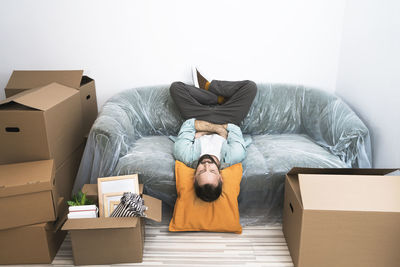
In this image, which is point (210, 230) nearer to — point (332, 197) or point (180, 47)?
point (332, 197)

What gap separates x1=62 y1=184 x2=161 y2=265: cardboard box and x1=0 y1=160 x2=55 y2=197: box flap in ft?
0.77

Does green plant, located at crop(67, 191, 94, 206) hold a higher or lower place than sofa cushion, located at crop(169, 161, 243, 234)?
higher

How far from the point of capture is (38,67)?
2.63 m

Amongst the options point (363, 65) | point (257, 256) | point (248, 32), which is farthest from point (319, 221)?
point (248, 32)

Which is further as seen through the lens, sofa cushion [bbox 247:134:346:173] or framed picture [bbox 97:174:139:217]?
sofa cushion [bbox 247:134:346:173]

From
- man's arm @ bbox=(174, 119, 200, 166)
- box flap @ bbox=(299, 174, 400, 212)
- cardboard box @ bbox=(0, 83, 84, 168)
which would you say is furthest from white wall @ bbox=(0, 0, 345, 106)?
box flap @ bbox=(299, 174, 400, 212)

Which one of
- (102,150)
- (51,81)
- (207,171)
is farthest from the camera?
(51,81)

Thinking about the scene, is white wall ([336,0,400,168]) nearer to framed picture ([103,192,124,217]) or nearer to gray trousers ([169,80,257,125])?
gray trousers ([169,80,257,125])

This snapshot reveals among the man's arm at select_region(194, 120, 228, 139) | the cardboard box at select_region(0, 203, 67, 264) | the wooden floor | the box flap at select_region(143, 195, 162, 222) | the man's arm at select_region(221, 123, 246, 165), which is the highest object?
the man's arm at select_region(194, 120, 228, 139)

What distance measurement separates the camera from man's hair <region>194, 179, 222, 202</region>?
169cm

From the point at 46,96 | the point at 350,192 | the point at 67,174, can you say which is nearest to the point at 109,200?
the point at 67,174

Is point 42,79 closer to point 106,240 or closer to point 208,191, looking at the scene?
point 106,240

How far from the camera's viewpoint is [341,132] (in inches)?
80.7

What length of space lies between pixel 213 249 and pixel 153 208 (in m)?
0.41
